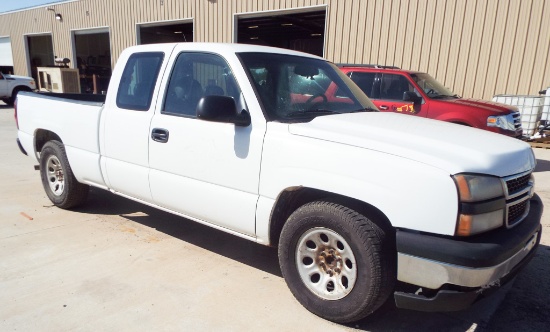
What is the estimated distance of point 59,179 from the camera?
491 cm

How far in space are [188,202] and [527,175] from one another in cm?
259

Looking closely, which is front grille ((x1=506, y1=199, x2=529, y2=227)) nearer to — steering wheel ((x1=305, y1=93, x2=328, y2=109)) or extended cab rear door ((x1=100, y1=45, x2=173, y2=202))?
steering wheel ((x1=305, y1=93, x2=328, y2=109))

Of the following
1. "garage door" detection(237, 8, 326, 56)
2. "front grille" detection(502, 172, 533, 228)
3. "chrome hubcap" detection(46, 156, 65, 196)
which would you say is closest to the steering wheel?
"front grille" detection(502, 172, 533, 228)

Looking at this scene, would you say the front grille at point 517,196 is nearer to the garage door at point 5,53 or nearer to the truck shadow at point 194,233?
→ the truck shadow at point 194,233

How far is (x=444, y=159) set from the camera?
2.31 meters

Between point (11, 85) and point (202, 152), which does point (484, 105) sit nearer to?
point (202, 152)

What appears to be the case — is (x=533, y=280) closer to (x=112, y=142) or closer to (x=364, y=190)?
(x=364, y=190)

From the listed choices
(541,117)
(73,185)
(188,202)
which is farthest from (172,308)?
(541,117)

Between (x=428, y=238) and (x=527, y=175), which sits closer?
(x=428, y=238)

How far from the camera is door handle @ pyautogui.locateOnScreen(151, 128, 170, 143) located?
3499 millimetres

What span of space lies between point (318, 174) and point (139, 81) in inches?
88.0

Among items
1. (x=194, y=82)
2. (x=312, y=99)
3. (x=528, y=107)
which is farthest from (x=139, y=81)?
(x=528, y=107)

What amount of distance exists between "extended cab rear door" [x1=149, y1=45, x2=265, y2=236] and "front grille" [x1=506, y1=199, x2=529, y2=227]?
5.54ft

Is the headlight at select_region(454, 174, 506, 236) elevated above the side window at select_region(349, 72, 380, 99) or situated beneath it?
situated beneath
